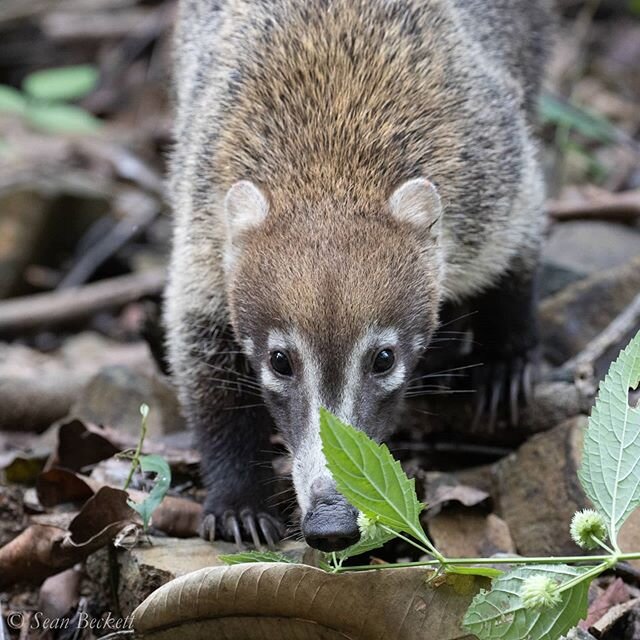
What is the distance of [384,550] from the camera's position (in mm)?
4840

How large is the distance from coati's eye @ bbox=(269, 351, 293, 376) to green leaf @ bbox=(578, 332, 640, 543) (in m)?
1.24

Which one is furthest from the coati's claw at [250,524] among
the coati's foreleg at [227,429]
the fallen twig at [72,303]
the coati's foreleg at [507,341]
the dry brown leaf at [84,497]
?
the fallen twig at [72,303]

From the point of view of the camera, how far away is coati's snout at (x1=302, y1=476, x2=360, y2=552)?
3.81 m

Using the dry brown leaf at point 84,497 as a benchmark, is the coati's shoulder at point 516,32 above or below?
above

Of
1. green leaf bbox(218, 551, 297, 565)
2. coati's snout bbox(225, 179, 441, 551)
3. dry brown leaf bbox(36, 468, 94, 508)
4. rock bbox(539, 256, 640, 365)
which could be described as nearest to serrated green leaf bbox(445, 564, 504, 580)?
coati's snout bbox(225, 179, 441, 551)

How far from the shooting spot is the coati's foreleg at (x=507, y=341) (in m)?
6.10

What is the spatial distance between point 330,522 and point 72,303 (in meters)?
5.86

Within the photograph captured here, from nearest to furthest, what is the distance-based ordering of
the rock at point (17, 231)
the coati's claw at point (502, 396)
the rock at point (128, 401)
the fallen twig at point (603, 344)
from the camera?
1. the fallen twig at point (603, 344)
2. the coati's claw at point (502, 396)
3. the rock at point (128, 401)
4. the rock at point (17, 231)

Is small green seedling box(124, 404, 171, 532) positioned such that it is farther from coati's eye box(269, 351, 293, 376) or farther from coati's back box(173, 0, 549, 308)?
coati's back box(173, 0, 549, 308)

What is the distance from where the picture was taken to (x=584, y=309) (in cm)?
702

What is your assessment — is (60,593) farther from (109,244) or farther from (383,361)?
(109,244)

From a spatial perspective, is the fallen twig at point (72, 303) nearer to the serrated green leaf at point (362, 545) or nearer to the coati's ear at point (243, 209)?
the coati's ear at point (243, 209)

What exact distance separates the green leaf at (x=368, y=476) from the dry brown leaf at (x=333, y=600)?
0.87 feet

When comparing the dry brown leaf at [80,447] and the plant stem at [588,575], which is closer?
the plant stem at [588,575]
